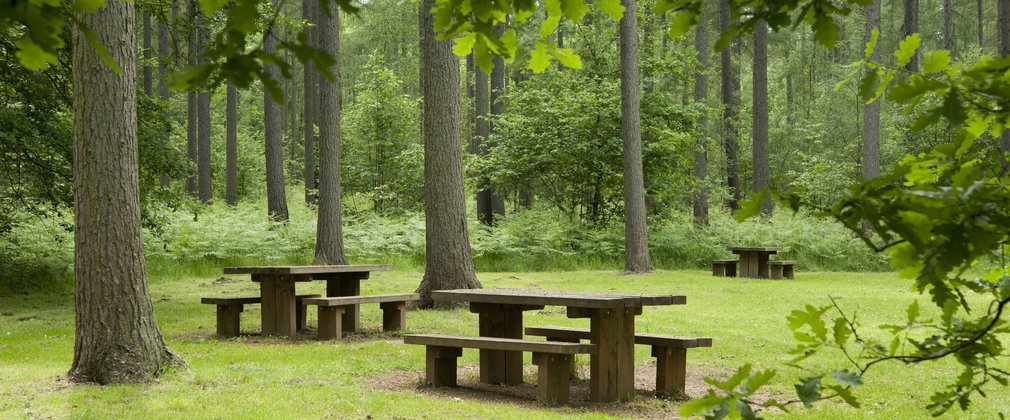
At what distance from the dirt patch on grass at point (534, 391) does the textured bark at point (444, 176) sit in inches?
157

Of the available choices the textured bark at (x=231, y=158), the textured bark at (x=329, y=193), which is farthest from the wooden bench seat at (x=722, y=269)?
the textured bark at (x=231, y=158)

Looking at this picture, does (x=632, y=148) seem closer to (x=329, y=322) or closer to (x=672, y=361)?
(x=329, y=322)

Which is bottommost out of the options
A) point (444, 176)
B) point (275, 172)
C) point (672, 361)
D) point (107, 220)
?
point (672, 361)

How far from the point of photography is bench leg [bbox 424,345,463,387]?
771 cm

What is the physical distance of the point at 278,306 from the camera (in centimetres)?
1070

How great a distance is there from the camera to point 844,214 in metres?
1.62

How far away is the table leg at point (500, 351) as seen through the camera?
314 inches

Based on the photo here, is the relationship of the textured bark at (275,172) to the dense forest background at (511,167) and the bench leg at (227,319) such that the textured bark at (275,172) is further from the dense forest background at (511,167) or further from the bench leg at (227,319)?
the bench leg at (227,319)

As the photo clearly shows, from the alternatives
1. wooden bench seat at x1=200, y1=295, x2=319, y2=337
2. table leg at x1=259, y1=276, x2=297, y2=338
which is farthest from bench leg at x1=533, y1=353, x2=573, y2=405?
wooden bench seat at x1=200, y1=295, x2=319, y2=337

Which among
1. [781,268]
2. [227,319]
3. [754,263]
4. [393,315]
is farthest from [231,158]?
[393,315]

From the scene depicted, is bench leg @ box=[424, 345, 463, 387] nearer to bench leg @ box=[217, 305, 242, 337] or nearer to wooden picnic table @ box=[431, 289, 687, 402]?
wooden picnic table @ box=[431, 289, 687, 402]

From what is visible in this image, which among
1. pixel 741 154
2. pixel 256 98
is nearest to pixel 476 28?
pixel 741 154

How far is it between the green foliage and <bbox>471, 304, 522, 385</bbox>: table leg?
76.2 feet

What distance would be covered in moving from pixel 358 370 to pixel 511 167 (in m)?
16.7
